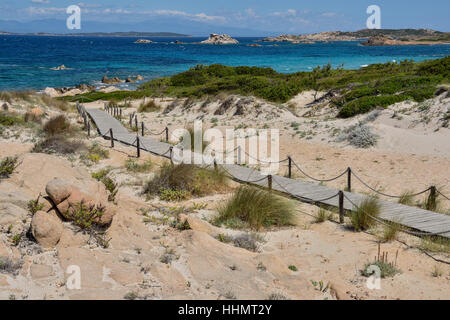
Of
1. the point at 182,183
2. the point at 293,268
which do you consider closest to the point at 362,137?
the point at 182,183

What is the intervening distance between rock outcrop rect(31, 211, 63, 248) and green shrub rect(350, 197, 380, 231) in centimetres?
517

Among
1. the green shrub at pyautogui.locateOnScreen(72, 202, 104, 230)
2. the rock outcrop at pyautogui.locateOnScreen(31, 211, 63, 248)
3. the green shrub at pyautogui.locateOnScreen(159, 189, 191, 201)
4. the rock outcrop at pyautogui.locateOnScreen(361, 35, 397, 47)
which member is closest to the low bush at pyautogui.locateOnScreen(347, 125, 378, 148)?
the green shrub at pyautogui.locateOnScreen(159, 189, 191, 201)

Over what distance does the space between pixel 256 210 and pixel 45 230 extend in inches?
151

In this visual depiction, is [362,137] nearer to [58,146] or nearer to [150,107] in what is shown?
[58,146]

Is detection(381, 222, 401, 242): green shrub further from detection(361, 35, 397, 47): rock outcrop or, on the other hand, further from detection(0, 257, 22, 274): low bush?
detection(361, 35, 397, 47): rock outcrop

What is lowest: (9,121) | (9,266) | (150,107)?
(9,266)

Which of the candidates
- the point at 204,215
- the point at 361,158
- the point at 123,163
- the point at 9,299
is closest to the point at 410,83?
the point at 361,158

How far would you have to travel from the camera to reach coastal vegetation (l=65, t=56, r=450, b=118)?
20.0m

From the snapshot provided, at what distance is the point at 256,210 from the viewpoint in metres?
7.86

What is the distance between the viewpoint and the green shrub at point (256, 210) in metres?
7.84

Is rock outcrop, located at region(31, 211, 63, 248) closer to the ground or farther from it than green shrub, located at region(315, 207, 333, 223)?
farther from it

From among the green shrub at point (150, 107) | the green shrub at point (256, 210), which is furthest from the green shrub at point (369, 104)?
the green shrub at point (150, 107)

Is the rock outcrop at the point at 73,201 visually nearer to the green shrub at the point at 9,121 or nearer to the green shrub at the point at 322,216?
the green shrub at the point at 322,216

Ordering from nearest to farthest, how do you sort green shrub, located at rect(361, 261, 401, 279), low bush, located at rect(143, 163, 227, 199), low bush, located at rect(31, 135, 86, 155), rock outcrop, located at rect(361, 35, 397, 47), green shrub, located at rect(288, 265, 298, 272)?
green shrub, located at rect(361, 261, 401, 279)
green shrub, located at rect(288, 265, 298, 272)
low bush, located at rect(143, 163, 227, 199)
low bush, located at rect(31, 135, 86, 155)
rock outcrop, located at rect(361, 35, 397, 47)
